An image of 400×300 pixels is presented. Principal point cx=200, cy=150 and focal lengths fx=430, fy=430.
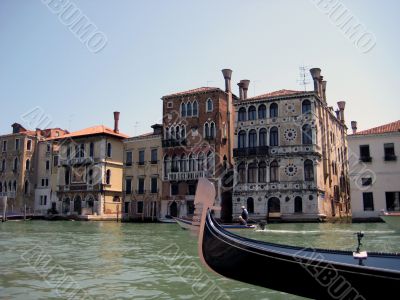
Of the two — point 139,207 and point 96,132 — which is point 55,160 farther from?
point 139,207

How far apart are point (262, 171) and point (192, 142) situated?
4.91 meters

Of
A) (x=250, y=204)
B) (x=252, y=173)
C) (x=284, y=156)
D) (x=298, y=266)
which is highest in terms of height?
(x=284, y=156)

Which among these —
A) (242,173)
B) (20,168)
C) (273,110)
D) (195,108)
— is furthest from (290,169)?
(20,168)

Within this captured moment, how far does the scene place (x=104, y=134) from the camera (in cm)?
3083

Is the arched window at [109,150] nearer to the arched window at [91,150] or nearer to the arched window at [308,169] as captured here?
the arched window at [91,150]

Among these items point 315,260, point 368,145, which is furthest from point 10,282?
point 368,145

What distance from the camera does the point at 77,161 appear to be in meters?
32.3

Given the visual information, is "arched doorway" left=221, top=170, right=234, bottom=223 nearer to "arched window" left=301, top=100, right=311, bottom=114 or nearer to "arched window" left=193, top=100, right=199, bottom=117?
"arched window" left=193, top=100, right=199, bottom=117

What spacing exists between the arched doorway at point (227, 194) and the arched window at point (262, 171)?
1.94 metres

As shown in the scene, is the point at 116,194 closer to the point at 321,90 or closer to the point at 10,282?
the point at 321,90

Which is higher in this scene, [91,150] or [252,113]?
[252,113]

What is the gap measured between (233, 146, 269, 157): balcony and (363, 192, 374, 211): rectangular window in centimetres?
583

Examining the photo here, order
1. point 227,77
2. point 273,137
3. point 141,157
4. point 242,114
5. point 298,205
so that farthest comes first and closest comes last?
point 141,157, point 227,77, point 242,114, point 273,137, point 298,205

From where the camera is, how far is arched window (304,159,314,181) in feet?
78.6
